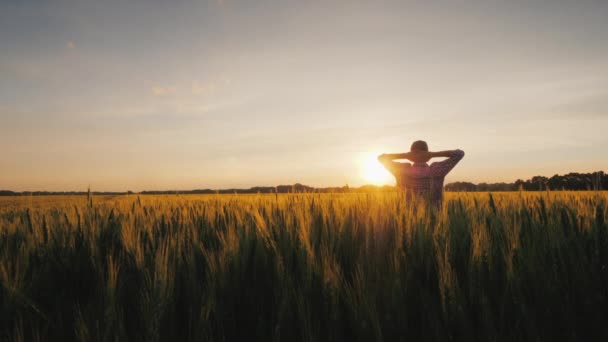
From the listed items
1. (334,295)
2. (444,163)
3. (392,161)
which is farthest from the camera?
(392,161)

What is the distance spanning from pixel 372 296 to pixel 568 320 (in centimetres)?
50

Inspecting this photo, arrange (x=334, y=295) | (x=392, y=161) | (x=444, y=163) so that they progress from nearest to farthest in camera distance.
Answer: (x=334, y=295)
(x=444, y=163)
(x=392, y=161)

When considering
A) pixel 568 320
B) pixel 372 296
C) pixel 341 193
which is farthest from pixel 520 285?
pixel 341 193

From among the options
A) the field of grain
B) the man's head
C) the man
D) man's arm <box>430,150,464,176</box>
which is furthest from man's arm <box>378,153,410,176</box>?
the field of grain

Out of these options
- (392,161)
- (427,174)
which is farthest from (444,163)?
(392,161)

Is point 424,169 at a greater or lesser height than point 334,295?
greater

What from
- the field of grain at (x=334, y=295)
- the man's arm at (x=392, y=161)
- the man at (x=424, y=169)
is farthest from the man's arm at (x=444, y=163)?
the field of grain at (x=334, y=295)

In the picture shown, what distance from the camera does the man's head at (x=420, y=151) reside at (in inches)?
184

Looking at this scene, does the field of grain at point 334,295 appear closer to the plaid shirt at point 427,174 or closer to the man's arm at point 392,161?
the plaid shirt at point 427,174

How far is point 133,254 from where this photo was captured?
1356mm

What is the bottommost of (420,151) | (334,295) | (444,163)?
(334,295)

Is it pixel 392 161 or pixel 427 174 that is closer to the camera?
pixel 427 174

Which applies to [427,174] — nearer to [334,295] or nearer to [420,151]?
[420,151]

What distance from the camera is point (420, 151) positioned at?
184 inches
